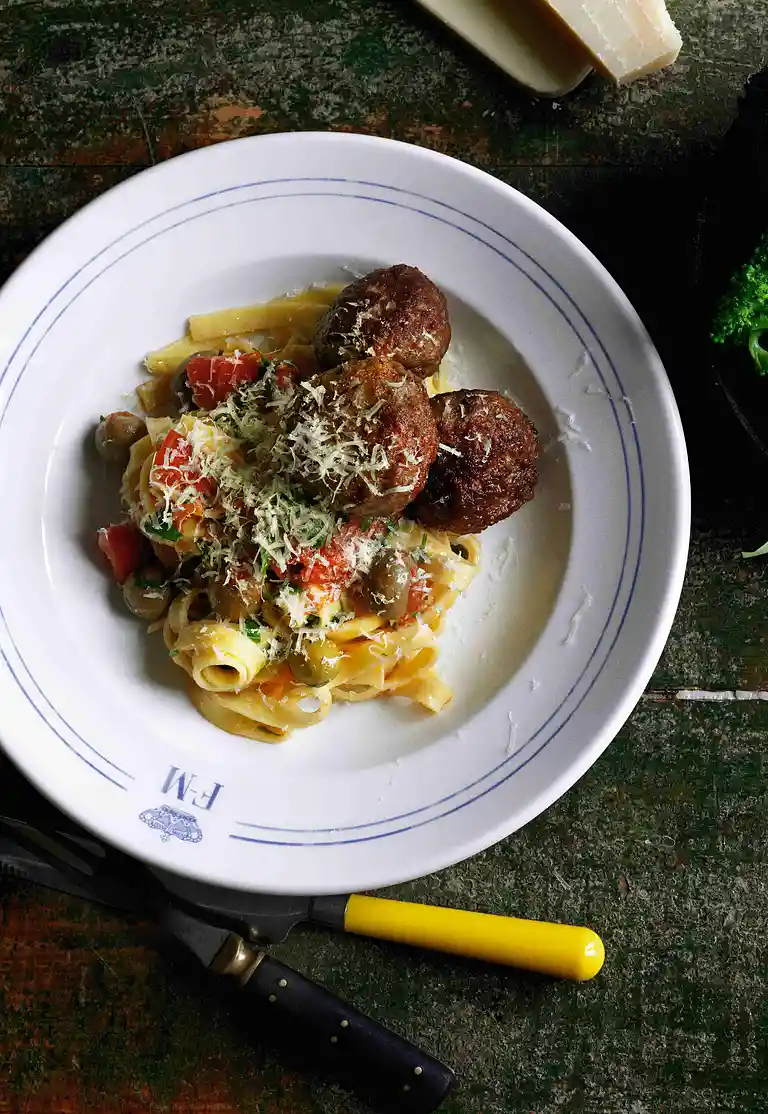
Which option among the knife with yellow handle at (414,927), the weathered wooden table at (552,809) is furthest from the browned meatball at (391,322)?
the knife with yellow handle at (414,927)

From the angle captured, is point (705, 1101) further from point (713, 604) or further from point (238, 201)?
point (238, 201)

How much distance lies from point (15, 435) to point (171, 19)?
7.88ft

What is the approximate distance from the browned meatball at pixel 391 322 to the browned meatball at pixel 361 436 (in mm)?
168

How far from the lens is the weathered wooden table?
4.54 metres

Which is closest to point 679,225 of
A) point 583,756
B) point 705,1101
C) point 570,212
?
point 570,212

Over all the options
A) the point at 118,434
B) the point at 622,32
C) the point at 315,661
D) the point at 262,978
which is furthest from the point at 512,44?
the point at 262,978

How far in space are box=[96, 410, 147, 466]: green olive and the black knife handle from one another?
253 cm

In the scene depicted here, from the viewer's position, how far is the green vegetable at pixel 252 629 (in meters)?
4.06

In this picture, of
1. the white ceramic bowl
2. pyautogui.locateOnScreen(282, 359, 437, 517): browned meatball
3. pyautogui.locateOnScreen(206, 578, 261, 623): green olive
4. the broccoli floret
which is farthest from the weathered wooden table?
pyautogui.locateOnScreen(282, 359, 437, 517): browned meatball

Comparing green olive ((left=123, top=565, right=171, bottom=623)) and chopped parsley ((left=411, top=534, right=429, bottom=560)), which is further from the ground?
green olive ((left=123, top=565, right=171, bottom=623))

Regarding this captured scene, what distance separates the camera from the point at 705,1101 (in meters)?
4.53

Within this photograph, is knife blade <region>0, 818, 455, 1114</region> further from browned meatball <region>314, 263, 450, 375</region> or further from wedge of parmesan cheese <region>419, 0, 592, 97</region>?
wedge of parmesan cheese <region>419, 0, 592, 97</region>

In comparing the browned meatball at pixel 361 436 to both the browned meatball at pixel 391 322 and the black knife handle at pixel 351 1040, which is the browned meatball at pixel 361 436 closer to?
the browned meatball at pixel 391 322

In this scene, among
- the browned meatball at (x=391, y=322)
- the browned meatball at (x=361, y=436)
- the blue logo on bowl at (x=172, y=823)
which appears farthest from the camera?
the blue logo on bowl at (x=172, y=823)
